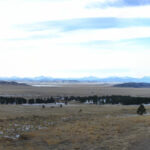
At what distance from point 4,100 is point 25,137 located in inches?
1759

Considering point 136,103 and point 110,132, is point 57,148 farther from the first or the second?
point 136,103

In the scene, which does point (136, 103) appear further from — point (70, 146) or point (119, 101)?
point (70, 146)

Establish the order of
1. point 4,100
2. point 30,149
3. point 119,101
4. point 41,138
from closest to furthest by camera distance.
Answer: point 30,149 → point 41,138 → point 4,100 → point 119,101

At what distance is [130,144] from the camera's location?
585 inches

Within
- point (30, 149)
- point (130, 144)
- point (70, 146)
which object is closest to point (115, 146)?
point (130, 144)

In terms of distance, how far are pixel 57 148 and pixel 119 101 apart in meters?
53.2

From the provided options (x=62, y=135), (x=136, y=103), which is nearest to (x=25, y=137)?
(x=62, y=135)

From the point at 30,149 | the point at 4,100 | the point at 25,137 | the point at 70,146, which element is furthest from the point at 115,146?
the point at 4,100

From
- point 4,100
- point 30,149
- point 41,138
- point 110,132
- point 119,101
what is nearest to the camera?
point 30,149

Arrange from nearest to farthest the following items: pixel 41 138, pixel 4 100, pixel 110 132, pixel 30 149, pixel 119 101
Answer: pixel 30 149
pixel 41 138
pixel 110 132
pixel 4 100
pixel 119 101

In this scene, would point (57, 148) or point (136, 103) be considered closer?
point (57, 148)

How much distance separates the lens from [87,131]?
2012cm

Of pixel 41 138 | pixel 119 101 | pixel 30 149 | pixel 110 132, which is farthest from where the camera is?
pixel 119 101

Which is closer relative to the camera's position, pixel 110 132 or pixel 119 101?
pixel 110 132
